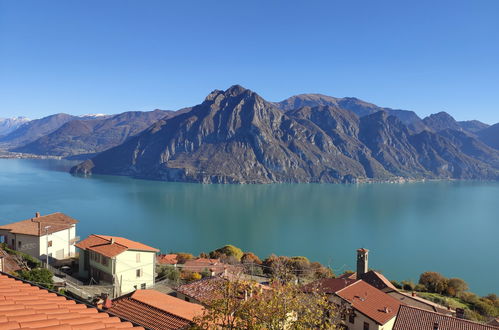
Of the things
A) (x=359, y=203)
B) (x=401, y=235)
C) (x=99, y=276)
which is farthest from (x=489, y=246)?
(x=99, y=276)

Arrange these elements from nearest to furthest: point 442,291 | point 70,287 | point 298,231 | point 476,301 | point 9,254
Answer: point 70,287
point 9,254
point 476,301
point 442,291
point 298,231

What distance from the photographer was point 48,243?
28266mm

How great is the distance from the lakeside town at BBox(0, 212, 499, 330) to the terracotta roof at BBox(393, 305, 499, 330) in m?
0.04

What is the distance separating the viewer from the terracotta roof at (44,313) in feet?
12.8

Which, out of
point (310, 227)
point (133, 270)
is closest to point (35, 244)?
point (133, 270)

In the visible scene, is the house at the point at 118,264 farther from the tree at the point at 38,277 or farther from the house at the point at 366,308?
the house at the point at 366,308

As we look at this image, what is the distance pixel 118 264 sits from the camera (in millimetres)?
22141

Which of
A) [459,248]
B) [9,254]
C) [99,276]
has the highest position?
[9,254]

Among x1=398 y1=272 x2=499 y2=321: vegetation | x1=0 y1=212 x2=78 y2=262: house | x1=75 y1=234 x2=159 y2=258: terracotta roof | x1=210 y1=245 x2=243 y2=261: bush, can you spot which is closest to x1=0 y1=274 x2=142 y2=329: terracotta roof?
x1=75 y1=234 x2=159 y2=258: terracotta roof

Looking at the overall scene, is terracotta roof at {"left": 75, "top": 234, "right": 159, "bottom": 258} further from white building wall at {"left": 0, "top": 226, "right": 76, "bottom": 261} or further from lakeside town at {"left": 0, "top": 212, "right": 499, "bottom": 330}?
white building wall at {"left": 0, "top": 226, "right": 76, "bottom": 261}

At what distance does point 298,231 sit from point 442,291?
39286mm

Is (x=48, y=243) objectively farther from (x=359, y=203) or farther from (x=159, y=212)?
(x=359, y=203)

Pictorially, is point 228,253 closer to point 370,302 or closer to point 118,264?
point 118,264

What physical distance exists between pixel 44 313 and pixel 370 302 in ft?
54.9
